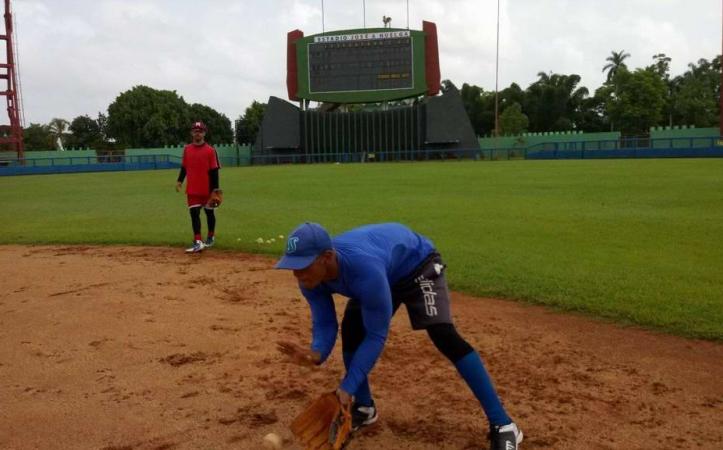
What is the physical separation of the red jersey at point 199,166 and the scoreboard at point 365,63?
1684 inches

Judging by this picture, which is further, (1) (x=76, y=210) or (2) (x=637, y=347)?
(1) (x=76, y=210)

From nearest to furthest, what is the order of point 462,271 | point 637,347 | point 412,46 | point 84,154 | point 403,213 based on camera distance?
point 637,347, point 462,271, point 403,213, point 412,46, point 84,154

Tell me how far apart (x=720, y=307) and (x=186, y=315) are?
5334 mm

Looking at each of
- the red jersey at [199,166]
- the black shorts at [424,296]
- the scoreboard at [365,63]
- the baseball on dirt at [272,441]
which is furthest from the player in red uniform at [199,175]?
the scoreboard at [365,63]

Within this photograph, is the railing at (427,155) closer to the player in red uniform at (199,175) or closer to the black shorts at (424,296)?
the player in red uniform at (199,175)

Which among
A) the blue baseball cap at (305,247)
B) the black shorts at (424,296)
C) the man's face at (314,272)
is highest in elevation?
the blue baseball cap at (305,247)

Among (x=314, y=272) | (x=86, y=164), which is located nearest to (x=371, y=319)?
(x=314, y=272)

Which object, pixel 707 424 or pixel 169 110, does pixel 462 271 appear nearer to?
pixel 707 424

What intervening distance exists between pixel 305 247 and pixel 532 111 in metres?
74.7

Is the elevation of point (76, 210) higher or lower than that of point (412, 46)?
lower

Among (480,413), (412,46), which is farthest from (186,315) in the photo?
(412,46)

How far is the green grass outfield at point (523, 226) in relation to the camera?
655 centimetres

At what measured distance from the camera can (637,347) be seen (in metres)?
5.01

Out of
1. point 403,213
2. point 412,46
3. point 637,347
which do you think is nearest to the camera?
point 637,347
